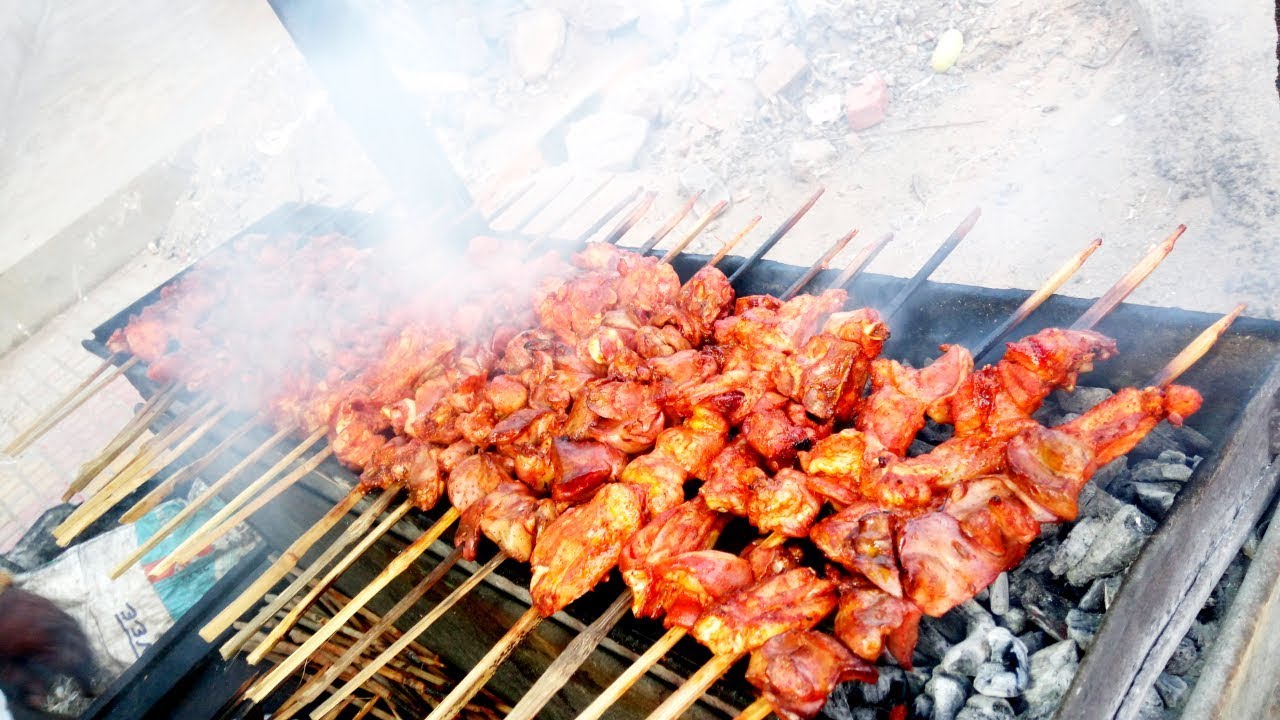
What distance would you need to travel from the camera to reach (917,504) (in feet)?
Result: 8.58

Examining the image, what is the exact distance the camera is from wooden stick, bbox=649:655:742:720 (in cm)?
223

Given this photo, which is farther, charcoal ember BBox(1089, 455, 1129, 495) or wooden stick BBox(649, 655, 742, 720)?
charcoal ember BBox(1089, 455, 1129, 495)

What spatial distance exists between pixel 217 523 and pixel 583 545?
211 cm

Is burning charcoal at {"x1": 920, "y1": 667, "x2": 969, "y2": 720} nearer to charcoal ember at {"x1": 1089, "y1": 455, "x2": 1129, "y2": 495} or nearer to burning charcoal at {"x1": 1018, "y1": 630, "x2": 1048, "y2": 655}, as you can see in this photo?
burning charcoal at {"x1": 1018, "y1": 630, "x2": 1048, "y2": 655}

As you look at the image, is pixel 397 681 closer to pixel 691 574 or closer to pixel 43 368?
pixel 691 574

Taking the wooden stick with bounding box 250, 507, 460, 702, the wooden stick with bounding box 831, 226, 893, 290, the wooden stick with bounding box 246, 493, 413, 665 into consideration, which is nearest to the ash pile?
the wooden stick with bounding box 831, 226, 893, 290

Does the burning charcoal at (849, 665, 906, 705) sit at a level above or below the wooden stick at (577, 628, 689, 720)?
below

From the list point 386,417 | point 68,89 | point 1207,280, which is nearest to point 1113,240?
point 1207,280

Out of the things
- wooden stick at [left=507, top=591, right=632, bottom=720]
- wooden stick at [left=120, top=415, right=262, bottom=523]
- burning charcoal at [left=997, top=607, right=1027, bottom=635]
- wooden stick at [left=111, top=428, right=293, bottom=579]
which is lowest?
burning charcoal at [left=997, top=607, right=1027, bottom=635]

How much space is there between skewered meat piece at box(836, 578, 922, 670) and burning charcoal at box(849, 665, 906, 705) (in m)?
0.18

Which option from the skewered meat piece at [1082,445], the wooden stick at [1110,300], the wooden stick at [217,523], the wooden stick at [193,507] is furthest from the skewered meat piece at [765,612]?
the wooden stick at [193,507]

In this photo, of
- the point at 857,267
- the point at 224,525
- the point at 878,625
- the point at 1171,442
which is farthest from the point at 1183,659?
the point at 224,525

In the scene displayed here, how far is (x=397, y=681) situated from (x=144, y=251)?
11.7 m

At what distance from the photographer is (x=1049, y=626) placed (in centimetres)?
248
